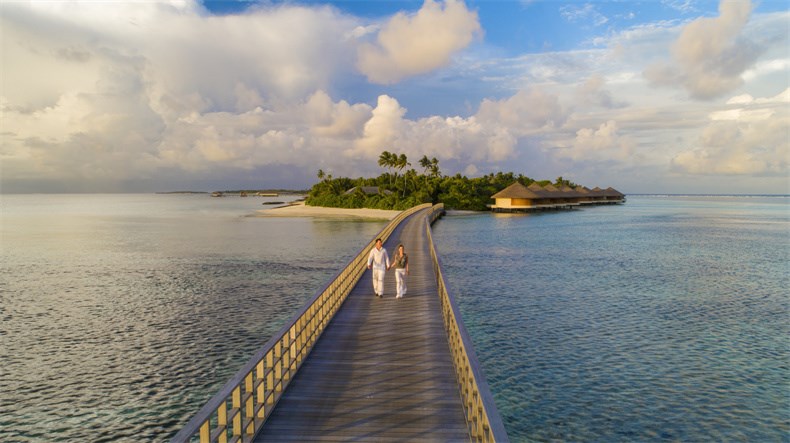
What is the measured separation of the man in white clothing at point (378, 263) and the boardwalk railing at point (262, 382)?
1.45 m

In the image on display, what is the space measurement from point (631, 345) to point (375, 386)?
11.3 metres

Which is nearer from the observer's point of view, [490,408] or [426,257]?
[490,408]

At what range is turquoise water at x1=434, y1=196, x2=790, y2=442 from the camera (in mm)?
11250

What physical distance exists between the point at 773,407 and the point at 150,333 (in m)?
19.2

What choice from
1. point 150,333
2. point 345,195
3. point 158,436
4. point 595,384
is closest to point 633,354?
point 595,384

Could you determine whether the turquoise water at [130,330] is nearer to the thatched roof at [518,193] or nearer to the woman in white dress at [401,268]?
the woman in white dress at [401,268]

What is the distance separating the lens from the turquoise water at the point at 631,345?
36.9ft

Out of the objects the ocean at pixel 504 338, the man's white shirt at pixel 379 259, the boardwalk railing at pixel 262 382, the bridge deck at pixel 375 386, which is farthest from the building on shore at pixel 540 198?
the boardwalk railing at pixel 262 382

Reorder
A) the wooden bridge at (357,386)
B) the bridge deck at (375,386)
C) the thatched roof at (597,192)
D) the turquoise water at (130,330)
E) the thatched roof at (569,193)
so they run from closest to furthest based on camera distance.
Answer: the wooden bridge at (357,386)
the bridge deck at (375,386)
the turquoise water at (130,330)
the thatched roof at (569,193)
the thatched roof at (597,192)

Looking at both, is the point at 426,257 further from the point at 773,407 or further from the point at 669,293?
the point at 773,407

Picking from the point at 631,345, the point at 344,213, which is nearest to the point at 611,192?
the point at 344,213

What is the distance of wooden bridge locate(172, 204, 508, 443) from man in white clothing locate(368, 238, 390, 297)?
1490mm

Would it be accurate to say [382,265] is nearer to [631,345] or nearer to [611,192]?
[631,345]

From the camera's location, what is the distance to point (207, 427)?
5.53 metres
